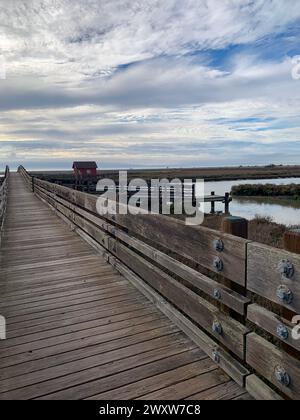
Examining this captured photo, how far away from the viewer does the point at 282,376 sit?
2105 millimetres

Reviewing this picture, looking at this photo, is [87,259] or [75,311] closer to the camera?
[75,311]

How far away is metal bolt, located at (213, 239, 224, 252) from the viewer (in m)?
2.62

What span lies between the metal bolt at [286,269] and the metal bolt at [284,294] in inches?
2.9

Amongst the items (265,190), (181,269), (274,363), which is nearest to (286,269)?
(274,363)

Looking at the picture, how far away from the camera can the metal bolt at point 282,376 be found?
6.82 feet

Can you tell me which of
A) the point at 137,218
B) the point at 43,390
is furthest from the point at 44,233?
the point at 43,390

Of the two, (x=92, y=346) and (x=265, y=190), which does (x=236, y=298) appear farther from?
(x=265, y=190)

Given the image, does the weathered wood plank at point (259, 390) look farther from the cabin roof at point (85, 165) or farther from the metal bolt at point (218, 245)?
the cabin roof at point (85, 165)

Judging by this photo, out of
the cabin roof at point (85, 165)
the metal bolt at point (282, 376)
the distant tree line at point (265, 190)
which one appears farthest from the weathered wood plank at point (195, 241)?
the cabin roof at point (85, 165)
